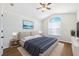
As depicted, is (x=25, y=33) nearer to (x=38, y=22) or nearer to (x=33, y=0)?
(x=38, y=22)

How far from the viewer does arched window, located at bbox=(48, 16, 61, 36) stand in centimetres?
204

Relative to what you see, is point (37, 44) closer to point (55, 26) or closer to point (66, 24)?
point (55, 26)

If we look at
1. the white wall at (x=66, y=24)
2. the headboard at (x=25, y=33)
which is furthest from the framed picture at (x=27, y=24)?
the white wall at (x=66, y=24)

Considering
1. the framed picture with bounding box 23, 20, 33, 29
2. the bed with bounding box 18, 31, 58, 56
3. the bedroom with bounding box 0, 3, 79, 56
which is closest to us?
the bedroom with bounding box 0, 3, 79, 56

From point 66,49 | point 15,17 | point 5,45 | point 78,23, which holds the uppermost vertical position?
point 15,17

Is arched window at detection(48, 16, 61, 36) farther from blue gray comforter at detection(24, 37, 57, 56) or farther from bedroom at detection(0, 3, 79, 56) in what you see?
blue gray comforter at detection(24, 37, 57, 56)

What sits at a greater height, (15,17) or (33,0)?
(33,0)

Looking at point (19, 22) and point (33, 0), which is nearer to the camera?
point (33, 0)

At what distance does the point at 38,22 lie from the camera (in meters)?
2.18

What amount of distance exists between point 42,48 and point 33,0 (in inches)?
51.1

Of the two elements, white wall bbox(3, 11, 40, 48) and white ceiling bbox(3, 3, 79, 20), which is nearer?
white ceiling bbox(3, 3, 79, 20)

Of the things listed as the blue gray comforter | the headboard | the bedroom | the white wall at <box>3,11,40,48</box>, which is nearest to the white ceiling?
the bedroom

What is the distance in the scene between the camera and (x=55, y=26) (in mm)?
2078

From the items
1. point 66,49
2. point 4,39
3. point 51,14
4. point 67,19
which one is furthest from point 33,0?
point 66,49
